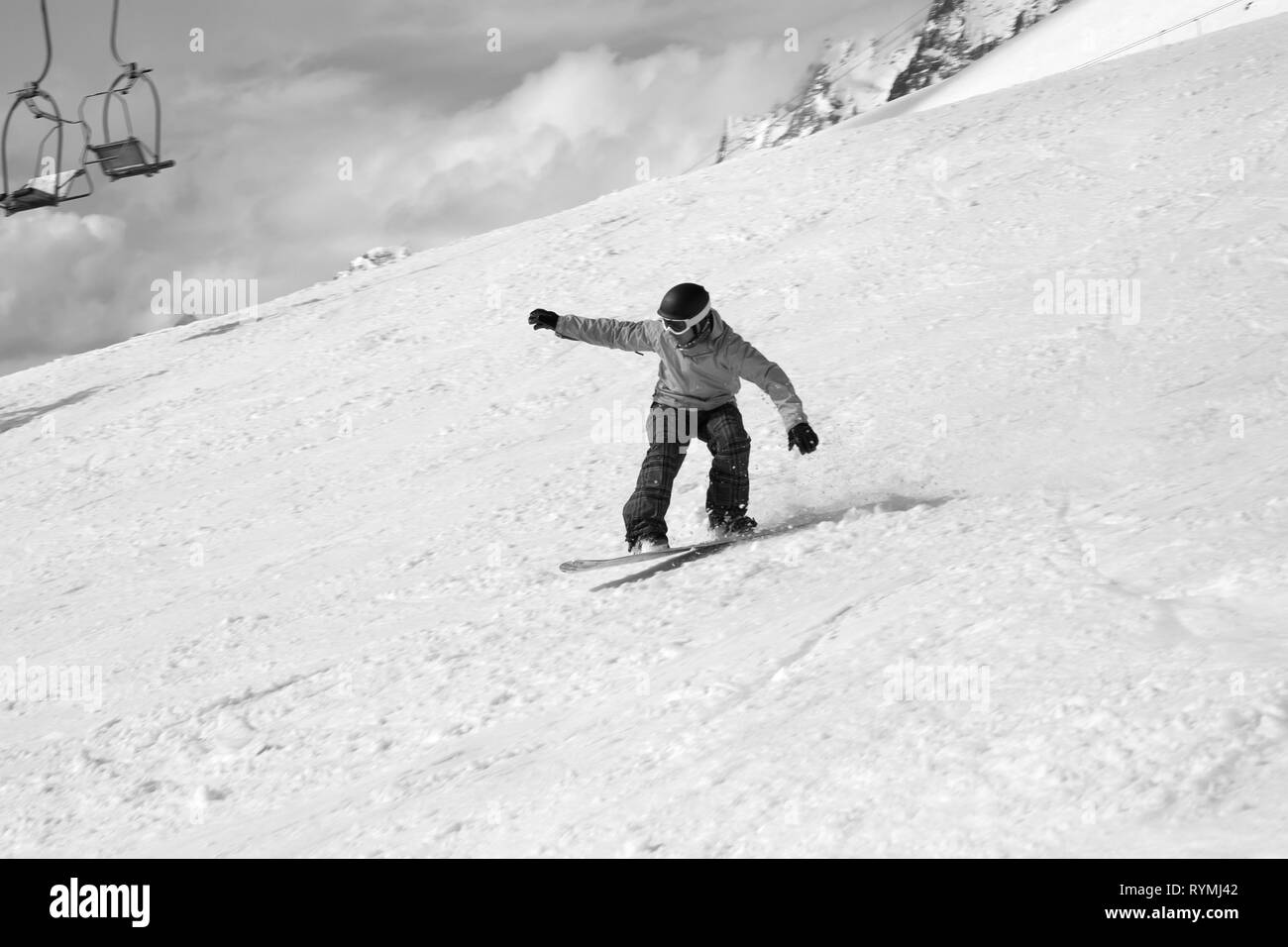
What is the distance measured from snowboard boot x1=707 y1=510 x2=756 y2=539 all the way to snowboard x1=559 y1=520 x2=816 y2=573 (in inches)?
1.7

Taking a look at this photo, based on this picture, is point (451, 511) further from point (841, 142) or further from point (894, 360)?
point (841, 142)

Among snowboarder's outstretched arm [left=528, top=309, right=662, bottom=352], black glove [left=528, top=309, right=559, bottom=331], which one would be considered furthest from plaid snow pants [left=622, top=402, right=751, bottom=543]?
black glove [left=528, top=309, right=559, bottom=331]

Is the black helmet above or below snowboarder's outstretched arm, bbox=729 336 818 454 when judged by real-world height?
above

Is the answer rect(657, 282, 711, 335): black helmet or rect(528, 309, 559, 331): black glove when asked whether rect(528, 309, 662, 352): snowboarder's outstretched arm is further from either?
rect(657, 282, 711, 335): black helmet

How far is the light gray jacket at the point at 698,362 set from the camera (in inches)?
245

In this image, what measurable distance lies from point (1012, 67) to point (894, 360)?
67539mm

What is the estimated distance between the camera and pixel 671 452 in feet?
21.3

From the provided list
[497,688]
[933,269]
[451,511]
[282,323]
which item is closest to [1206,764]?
[497,688]

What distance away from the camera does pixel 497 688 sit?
512cm

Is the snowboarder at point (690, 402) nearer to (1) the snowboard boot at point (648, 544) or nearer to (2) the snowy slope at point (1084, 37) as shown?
(1) the snowboard boot at point (648, 544)

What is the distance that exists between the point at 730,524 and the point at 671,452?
1.79 feet

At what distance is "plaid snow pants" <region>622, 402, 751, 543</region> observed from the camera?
6402 mm

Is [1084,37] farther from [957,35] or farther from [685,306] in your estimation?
[957,35]

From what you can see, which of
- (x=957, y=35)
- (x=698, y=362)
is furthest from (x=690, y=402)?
(x=957, y=35)
